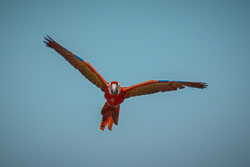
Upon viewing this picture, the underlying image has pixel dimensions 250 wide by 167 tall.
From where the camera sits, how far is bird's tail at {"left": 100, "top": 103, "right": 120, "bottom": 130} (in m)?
7.61

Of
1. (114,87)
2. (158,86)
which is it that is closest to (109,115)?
(114,87)

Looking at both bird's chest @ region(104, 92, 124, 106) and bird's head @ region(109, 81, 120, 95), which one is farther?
bird's chest @ region(104, 92, 124, 106)

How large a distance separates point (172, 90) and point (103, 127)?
2772mm

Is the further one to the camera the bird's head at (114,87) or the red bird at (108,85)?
the red bird at (108,85)

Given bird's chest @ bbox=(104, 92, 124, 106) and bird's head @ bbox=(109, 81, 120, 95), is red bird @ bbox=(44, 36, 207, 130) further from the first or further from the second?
bird's head @ bbox=(109, 81, 120, 95)

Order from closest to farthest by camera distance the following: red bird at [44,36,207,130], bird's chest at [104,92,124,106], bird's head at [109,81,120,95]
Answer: bird's head at [109,81,120,95]
bird's chest at [104,92,124,106]
red bird at [44,36,207,130]

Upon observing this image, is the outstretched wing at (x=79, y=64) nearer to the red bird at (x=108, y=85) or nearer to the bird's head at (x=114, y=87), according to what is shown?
the red bird at (x=108, y=85)

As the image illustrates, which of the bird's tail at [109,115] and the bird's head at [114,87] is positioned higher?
the bird's head at [114,87]

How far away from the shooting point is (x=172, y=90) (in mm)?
8078

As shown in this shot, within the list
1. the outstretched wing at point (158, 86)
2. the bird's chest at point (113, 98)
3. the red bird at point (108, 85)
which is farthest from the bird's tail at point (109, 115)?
the outstretched wing at point (158, 86)

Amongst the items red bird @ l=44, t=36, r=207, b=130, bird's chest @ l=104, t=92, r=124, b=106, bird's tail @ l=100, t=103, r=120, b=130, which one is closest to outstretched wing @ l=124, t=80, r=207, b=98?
red bird @ l=44, t=36, r=207, b=130

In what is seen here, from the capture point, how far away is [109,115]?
25.8ft

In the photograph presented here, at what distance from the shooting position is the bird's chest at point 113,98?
7.09 meters

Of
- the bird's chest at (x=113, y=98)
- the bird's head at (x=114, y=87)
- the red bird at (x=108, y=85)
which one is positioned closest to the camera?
the bird's head at (x=114, y=87)
